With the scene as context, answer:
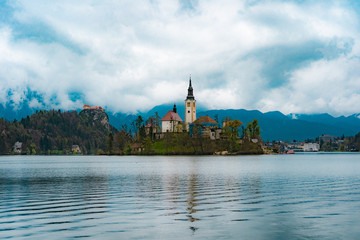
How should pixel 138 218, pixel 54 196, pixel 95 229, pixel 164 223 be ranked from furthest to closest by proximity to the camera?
1. pixel 54 196
2. pixel 138 218
3. pixel 164 223
4. pixel 95 229

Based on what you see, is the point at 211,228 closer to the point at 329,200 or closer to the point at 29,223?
the point at 29,223

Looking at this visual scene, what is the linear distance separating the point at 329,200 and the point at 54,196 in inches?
1081

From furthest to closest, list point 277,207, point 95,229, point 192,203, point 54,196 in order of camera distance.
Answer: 1. point 54,196
2. point 192,203
3. point 277,207
4. point 95,229

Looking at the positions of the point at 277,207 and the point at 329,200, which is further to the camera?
the point at 329,200

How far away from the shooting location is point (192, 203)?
123ft

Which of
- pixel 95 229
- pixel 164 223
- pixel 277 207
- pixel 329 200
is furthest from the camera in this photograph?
pixel 329 200

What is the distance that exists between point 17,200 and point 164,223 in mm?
19873

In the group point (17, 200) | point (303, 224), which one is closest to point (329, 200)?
point (303, 224)

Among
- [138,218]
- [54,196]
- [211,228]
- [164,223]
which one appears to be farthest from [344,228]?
[54,196]

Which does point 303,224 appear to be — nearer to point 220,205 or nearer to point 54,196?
point 220,205

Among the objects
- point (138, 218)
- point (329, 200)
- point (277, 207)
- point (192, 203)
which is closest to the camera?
point (138, 218)

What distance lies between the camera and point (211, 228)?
2575cm

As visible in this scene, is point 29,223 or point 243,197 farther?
point 243,197

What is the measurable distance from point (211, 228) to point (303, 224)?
6.06 m
